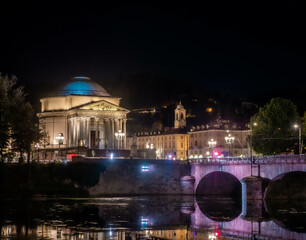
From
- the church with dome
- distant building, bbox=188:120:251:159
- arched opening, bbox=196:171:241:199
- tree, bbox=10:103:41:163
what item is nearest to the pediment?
the church with dome

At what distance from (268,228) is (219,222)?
6.08m

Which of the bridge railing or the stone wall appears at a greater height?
the bridge railing

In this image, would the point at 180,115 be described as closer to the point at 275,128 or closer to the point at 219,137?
the point at 219,137

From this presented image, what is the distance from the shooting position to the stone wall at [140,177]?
312 ft

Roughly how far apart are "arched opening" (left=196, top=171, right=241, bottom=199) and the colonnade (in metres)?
28.7

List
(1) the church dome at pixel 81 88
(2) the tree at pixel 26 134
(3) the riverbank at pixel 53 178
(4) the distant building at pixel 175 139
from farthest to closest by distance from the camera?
1. (4) the distant building at pixel 175 139
2. (1) the church dome at pixel 81 88
3. (3) the riverbank at pixel 53 178
4. (2) the tree at pixel 26 134

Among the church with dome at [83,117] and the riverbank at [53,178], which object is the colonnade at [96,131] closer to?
the church with dome at [83,117]

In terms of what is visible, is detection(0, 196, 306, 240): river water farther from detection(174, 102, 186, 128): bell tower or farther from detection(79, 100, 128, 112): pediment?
detection(174, 102, 186, 128): bell tower

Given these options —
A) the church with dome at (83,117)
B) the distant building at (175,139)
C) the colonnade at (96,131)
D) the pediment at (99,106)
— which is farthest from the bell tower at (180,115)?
the pediment at (99,106)

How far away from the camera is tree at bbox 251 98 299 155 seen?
100312mm

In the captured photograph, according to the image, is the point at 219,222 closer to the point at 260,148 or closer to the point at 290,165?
the point at 290,165

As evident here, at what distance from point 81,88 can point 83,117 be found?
7.22 m

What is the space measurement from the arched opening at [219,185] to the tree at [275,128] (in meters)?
6.14

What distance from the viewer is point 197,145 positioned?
173625 millimetres
